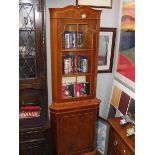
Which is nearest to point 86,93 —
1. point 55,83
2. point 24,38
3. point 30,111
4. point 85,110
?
point 85,110

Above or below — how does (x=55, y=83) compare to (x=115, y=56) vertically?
below

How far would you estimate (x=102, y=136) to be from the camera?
268 cm

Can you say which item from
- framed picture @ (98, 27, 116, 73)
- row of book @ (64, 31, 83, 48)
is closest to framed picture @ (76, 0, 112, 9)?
framed picture @ (98, 27, 116, 73)

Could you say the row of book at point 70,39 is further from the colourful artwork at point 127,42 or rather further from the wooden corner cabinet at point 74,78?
the colourful artwork at point 127,42

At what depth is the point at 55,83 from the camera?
7.57 feet

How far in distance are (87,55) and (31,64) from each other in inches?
26.2

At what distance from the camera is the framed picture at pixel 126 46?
93.0 inches

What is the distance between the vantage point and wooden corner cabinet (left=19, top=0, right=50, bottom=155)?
6.71ft

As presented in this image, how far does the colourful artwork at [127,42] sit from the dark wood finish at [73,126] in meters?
0.53

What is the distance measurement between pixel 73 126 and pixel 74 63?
75 centimetres
